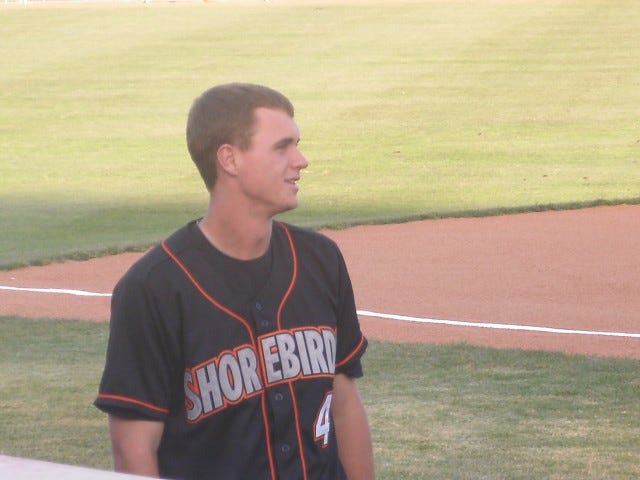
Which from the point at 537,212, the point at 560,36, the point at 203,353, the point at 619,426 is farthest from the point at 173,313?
the point at 560,36

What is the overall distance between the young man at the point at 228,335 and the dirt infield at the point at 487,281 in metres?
5.49

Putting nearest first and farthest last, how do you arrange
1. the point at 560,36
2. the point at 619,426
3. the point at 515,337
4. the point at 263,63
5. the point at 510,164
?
1. the point at 619,426
2. the point at 515,337
3. the point at 510,164
4. the point at 263,63
5. the point at 560,36

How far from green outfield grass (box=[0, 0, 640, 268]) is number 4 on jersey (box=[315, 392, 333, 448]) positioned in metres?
9.69

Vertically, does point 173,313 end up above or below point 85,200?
above

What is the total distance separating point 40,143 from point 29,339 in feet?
46.2

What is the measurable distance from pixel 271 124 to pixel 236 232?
0.86 ft

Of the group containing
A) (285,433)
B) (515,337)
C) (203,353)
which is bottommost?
(515,337)

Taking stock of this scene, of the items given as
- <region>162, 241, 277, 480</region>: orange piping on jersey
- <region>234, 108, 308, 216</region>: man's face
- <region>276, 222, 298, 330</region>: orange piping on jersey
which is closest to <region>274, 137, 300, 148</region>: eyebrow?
<region>234, 108, 308, 216</region>: man's face

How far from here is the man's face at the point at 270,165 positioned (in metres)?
2.96

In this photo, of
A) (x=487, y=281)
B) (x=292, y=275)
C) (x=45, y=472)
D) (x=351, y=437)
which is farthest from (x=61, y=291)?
(x=45, y=472)

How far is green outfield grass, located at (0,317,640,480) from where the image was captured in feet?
18.8

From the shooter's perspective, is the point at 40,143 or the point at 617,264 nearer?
the point at 617,264

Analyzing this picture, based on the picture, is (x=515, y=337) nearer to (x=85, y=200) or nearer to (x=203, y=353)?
(x=203, y=353)

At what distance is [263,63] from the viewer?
30.2m
